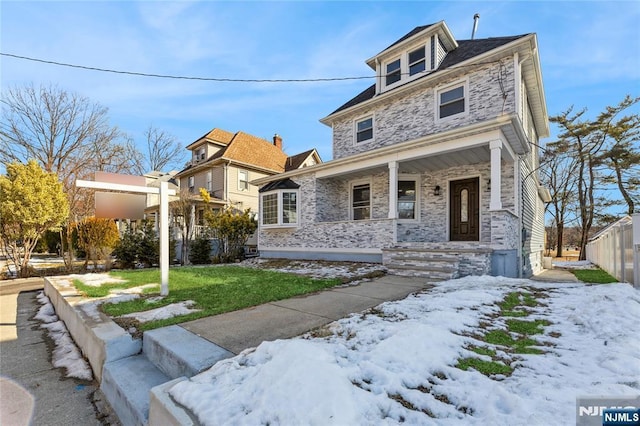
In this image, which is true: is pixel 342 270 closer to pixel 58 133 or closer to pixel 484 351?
pixel 484 351

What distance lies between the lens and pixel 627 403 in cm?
174

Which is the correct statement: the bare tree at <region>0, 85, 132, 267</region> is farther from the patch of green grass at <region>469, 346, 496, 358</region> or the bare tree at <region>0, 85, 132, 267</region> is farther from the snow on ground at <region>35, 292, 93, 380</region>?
the patch of green grass at <region>469, 346, 496, 358</region>

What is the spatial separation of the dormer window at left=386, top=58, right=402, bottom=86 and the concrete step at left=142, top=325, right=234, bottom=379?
11.0 m

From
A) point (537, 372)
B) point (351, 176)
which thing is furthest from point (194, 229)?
point (537, 372)

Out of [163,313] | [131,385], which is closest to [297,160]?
[163,313]

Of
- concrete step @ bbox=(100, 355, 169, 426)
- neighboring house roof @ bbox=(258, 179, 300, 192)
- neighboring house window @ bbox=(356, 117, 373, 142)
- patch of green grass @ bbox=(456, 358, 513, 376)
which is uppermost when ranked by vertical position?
neighboring house window @ bbox=(356, 117, 373, 142)

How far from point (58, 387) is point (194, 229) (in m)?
12.3

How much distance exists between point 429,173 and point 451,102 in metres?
2.29

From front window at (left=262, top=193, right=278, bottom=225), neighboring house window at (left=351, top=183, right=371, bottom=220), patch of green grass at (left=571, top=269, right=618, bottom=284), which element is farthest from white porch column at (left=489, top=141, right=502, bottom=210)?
front window at (left=262, top=193, right=278, bottom=225)

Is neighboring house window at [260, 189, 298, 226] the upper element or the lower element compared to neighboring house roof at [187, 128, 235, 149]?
lower

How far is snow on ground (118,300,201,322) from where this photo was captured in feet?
12.0

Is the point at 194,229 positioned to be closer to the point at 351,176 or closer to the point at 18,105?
the point at 351,176

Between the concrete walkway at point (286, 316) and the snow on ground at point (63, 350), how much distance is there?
117 cm

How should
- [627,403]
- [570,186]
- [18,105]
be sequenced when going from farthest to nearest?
1. [570,186]
2. [18,105]
3. [627,403]
